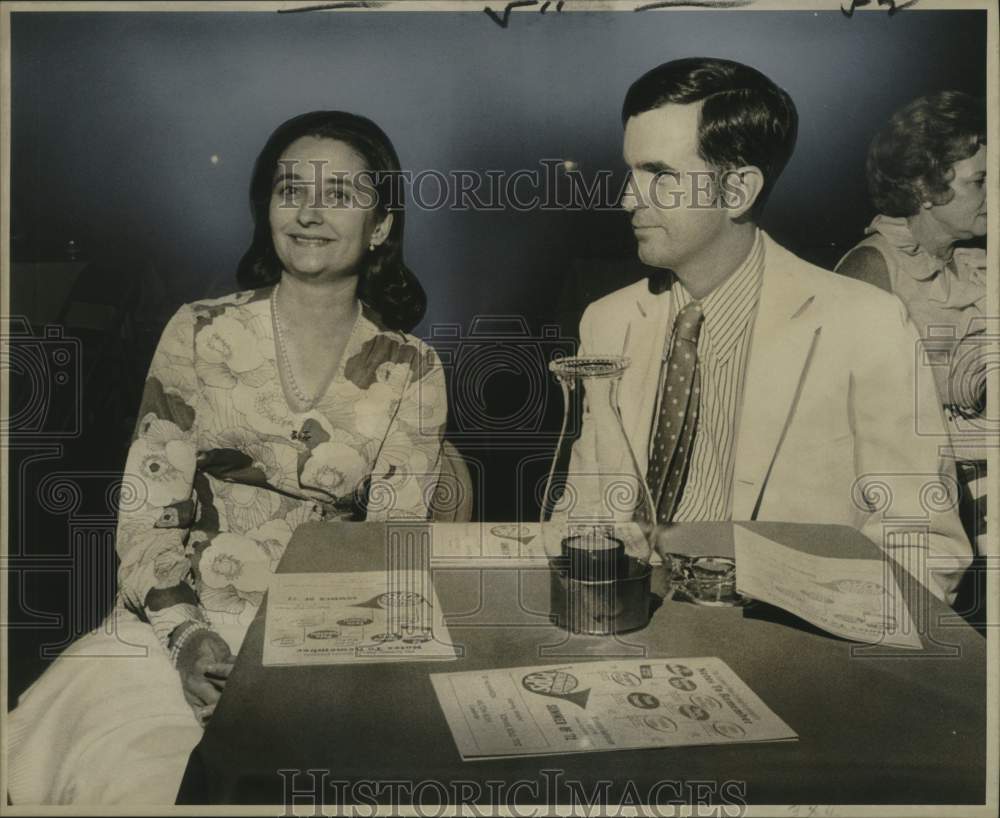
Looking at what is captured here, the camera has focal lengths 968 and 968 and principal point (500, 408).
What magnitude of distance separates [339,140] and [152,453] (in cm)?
71

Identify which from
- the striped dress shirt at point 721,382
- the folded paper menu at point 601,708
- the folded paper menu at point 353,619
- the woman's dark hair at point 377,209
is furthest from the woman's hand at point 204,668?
the striped dress shirt at point 721,382

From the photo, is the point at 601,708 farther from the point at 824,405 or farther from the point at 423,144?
the point at 423,144

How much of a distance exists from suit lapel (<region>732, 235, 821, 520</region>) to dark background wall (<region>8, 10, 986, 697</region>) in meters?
0.08

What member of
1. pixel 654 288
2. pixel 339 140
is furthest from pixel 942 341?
pixel 339 140

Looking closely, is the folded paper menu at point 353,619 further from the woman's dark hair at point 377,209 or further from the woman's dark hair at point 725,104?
the woman's dark hair at point 725,104

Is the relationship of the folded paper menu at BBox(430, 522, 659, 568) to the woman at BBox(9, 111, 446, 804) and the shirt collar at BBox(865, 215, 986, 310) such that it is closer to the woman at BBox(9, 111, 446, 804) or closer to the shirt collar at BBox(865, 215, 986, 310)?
the woman at BBox(9, 111, 446, 804)

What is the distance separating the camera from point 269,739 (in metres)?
1.23

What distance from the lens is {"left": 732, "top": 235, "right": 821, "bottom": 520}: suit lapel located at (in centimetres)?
187

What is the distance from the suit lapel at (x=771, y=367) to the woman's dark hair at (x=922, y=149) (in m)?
0.24

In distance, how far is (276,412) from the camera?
1.88m

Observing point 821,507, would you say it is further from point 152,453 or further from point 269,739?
point 152,453

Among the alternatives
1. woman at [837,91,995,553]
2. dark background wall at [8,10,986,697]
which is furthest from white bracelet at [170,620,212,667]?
woman at [837,91,995,553]

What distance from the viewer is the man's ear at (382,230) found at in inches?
73.6

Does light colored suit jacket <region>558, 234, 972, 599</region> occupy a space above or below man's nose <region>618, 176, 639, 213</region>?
below
